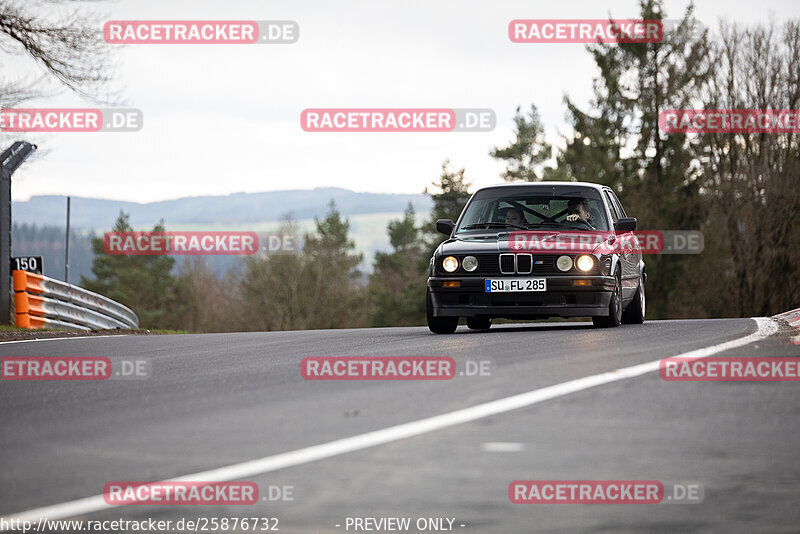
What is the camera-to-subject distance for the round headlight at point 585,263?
11.6m

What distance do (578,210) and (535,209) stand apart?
0.52 m

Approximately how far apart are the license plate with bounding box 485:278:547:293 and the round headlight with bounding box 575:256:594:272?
0.44 meters

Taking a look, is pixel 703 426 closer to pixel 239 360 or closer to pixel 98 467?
pixel 98 467

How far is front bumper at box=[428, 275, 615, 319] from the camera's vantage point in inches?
451

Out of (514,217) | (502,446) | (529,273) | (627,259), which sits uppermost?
(514,217)

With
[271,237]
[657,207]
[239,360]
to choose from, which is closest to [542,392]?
[239,360]

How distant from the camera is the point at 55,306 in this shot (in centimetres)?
1898

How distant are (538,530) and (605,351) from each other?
4.66m

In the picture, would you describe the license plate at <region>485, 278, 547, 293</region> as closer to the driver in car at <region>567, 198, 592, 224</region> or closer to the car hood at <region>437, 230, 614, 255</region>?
the car hood at <region>437, 230, 614, 255</region>

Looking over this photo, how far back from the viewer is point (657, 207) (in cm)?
4072
